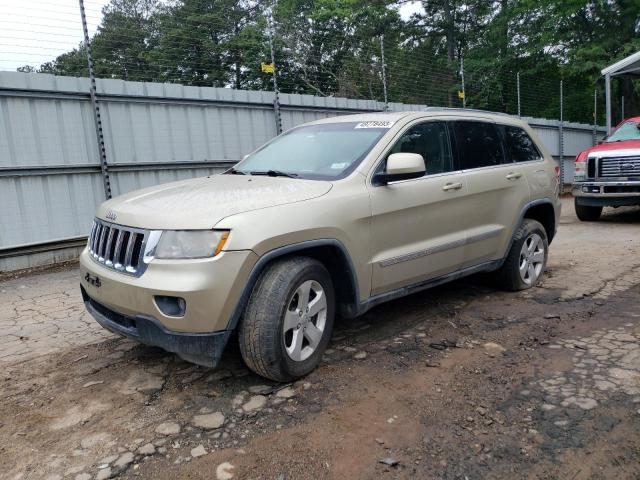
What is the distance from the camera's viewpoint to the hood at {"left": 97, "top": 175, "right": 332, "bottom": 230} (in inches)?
116

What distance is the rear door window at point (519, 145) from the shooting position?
503cm

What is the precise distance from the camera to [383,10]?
24312 mm

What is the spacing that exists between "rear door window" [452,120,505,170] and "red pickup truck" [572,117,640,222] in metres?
5.38

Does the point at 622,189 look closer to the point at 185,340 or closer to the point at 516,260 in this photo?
the point at 516,260

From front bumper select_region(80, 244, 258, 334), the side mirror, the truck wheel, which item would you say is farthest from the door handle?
front bumper select_region(80, 244, 258, 334)

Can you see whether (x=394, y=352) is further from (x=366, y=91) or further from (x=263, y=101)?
(x=366, y=91)

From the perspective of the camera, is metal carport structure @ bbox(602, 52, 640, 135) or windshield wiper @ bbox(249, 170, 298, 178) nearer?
windshield wiper @ bbox(249, 170, 298, 178)

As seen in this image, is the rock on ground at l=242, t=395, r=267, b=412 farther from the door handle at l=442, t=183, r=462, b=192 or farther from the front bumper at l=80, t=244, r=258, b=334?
the door handle at l=442, t=183, r=462, b=192

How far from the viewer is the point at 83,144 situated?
718 cm

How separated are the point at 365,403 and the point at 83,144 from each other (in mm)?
5870

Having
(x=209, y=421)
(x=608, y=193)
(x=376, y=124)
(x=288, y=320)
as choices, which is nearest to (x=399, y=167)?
(x=376, y=124)

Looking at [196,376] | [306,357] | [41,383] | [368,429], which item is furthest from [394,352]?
[41,383]

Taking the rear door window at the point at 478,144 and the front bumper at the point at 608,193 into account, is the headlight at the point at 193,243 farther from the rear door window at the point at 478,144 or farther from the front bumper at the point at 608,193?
the front bumper at the point at 608,193

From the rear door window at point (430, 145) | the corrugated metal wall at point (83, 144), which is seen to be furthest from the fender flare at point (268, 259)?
the corrugated metal wall at point (83, 144)
